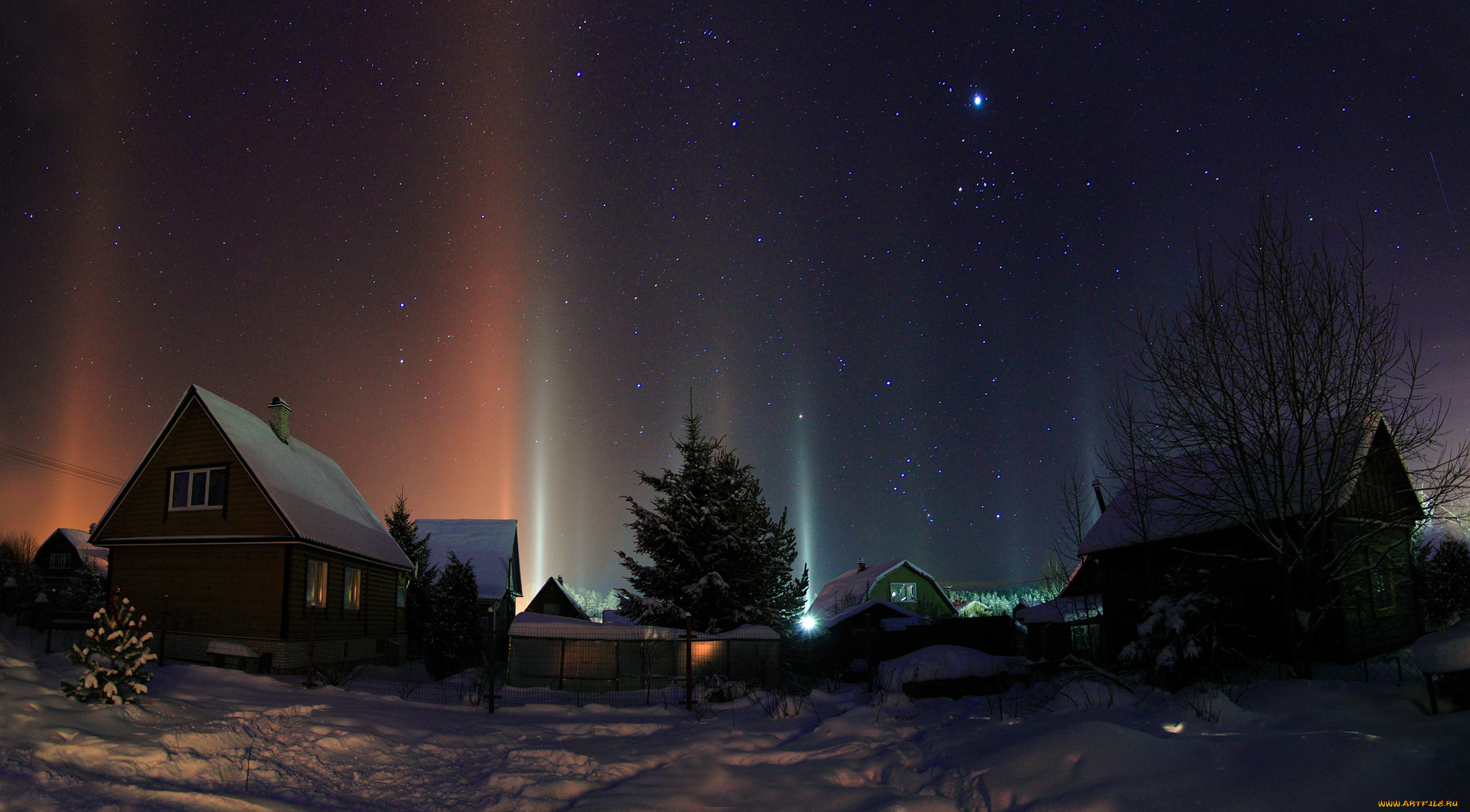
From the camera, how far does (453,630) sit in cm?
2941

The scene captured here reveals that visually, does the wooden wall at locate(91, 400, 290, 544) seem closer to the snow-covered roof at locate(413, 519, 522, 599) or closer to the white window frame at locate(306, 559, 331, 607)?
the white window frame at locate(306, 559, 331, 607)

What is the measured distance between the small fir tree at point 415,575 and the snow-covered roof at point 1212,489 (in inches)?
1069

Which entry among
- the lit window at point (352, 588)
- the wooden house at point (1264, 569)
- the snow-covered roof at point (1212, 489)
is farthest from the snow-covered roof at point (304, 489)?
the wooden house at point (1264, 569)

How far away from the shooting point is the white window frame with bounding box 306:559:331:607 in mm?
22312

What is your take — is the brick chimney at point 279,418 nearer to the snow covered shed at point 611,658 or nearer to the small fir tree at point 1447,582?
the snow covered shed at point 611,658

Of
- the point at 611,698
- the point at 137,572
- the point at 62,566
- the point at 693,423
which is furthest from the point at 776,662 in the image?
the point at 62,566

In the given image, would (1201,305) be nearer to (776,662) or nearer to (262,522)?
(776,662)

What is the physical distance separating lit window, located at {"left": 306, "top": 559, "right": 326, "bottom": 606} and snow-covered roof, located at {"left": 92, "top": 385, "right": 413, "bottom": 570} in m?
0.74

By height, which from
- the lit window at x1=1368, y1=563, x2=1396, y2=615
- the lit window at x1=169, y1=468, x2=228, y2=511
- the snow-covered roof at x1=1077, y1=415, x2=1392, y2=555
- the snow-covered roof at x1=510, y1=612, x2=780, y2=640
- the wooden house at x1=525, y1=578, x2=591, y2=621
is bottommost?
the wooden house at x1=525, y1=578, x2=591, y2=621

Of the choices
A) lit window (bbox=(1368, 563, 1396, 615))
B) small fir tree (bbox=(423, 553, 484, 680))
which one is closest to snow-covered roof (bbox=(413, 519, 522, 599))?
small fir tree (bbox=(423, 553, 484, 680))

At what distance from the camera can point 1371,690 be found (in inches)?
395

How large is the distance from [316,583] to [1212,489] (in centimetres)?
2504

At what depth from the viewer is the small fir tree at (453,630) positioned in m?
28.3

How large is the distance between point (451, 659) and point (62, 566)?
56.7m
